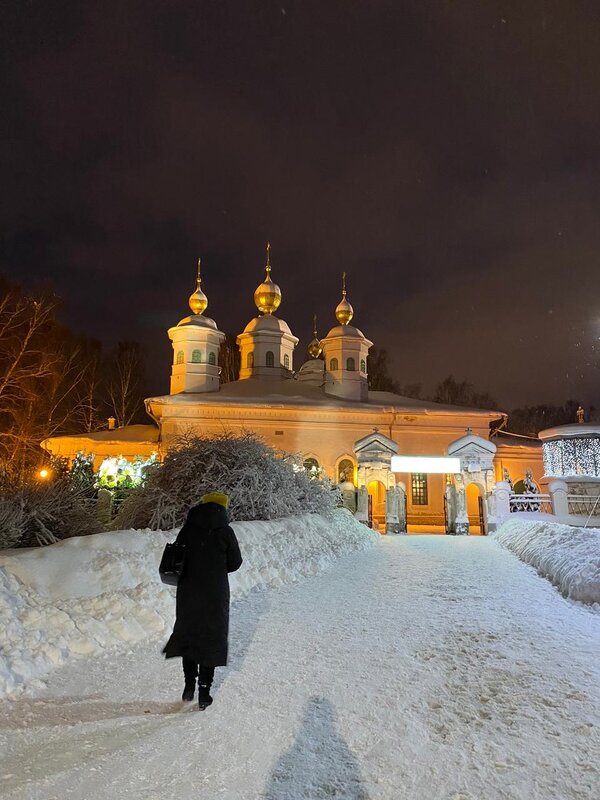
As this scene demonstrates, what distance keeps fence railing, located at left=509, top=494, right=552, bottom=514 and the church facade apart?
18.1 feet

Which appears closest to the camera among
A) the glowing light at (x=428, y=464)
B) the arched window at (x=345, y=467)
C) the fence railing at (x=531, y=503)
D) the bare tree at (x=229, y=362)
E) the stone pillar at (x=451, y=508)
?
the fence railing at (x=531, y=503)

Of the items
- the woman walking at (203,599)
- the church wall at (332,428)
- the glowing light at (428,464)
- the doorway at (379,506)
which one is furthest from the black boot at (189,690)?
the church wall at (332,428)

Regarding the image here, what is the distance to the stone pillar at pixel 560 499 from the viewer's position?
685 inches

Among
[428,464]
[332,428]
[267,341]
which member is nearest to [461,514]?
[428,464]

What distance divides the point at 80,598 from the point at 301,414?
24.5 metres

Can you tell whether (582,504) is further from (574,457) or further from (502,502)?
(574,457)

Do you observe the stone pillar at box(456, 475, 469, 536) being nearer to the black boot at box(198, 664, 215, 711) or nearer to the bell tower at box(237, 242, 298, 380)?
the black boot at box(198, 664, 215, 711)

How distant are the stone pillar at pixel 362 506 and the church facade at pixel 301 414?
15.7ft

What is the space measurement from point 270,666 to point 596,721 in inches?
103

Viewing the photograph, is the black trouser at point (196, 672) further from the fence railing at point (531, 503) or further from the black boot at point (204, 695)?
the fence railing at point (531, 503)

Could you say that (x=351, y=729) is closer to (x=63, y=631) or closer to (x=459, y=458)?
(x=63, y=631)

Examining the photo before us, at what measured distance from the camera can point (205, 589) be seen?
4.51 metres

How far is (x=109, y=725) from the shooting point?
153 inches

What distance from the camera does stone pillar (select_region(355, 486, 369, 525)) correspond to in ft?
64.2
